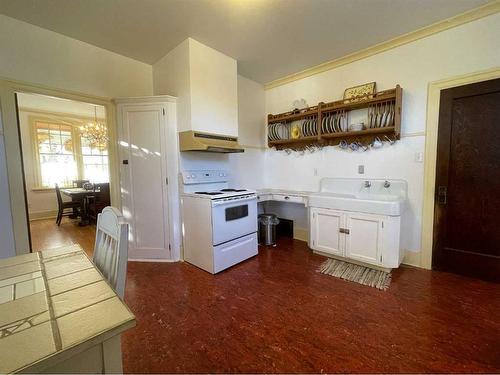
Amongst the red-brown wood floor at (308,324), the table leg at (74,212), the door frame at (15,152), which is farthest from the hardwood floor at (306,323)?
the table leg at (74,212)

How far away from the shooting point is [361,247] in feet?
8.30

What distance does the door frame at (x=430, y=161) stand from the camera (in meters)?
2.35

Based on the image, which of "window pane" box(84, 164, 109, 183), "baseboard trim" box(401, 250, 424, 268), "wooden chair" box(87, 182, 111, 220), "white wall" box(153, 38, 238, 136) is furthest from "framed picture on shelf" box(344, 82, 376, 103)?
"window pane" box(84, 164, 109, 183)

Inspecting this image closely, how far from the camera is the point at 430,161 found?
2.45 meters

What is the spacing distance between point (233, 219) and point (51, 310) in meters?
2.00

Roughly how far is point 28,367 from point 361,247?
8.97 ft

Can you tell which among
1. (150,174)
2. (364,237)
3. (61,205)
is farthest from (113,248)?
(61,205)

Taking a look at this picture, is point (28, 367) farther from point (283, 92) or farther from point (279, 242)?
point (283, 92)

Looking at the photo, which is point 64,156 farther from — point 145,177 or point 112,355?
point 112,355

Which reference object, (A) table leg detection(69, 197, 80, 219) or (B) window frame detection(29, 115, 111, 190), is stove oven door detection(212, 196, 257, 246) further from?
(B) window frame detection(29, 115, 111, 190)

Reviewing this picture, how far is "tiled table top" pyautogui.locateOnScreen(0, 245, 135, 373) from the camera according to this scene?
1.73ft

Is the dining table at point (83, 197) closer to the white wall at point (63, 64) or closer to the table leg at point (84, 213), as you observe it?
the table leg at point (84, 213)

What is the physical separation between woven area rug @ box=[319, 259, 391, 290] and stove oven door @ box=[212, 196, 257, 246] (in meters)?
1.04

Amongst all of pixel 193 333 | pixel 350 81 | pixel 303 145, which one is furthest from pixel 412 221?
pixel 193 333
